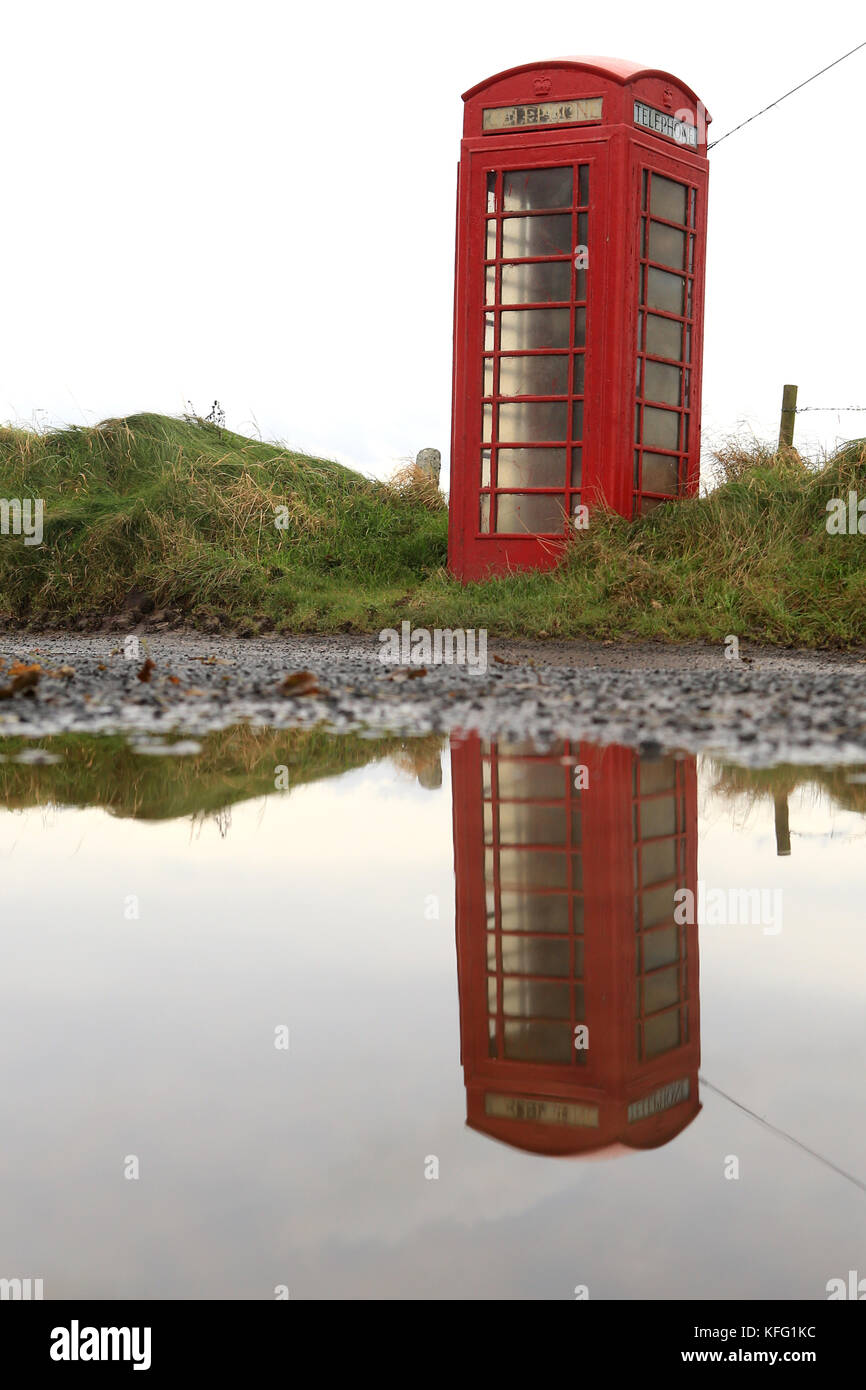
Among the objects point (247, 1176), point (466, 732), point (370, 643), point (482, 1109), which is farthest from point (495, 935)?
point (370, 643)

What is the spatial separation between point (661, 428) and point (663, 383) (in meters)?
0.45

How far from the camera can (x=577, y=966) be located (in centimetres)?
226

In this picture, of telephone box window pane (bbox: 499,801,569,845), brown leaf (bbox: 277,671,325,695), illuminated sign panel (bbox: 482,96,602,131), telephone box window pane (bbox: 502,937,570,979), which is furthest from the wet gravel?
illuminated sign panel (bbox: 482,96,602,131)

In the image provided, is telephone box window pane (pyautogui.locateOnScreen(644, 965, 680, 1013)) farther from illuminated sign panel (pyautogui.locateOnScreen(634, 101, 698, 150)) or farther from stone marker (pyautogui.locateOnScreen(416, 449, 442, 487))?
stone marker (pyautogui.locateOnScreen(416, 449, 442, 487))

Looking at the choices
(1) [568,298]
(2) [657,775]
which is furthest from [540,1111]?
(1) [568,298]

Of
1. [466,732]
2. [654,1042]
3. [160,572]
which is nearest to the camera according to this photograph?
[654,1042]

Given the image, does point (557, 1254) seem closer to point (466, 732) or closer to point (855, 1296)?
point (855, 1296)

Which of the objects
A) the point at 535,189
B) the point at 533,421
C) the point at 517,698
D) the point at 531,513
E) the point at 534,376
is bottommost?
the point at 517,698

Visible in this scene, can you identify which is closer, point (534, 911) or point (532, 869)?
point (534, 911)

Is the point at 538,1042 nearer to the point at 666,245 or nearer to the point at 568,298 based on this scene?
the point at 568,298

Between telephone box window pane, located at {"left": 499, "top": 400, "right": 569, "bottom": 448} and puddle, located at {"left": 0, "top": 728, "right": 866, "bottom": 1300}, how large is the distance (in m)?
9.26

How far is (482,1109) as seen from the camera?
1.69 metres

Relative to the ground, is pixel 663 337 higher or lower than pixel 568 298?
lower

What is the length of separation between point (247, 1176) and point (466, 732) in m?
4.16
